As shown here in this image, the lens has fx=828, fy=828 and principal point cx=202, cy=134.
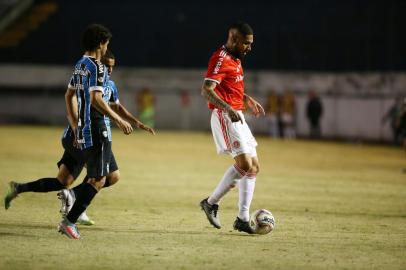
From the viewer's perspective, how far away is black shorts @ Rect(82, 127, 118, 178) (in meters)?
8.55

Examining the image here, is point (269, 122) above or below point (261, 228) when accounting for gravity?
below

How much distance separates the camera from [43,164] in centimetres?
1855

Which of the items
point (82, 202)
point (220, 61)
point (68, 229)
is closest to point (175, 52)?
point (220, 61)

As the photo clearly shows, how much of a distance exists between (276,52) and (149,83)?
265 inches

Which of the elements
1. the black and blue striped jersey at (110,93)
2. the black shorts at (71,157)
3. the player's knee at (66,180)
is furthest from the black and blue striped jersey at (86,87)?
the player's knee at (66,180)

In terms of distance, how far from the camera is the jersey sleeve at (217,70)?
30.6 feet

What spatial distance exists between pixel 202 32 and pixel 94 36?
3298 centimetres

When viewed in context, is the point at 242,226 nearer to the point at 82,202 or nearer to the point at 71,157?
the point at 82,202

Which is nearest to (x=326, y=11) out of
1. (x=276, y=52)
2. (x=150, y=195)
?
(x=276, y=52)

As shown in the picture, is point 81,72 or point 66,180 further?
point 66,180

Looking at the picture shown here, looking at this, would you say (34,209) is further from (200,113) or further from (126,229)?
(200,113)

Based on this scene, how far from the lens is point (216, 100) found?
9.20m

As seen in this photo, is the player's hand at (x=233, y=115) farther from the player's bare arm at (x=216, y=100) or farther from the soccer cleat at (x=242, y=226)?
the soccer cleat at (x=242, y=226)

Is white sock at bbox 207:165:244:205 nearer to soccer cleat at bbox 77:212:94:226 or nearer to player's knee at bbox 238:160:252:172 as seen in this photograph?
player's knee at bbox 238:160:252:172
